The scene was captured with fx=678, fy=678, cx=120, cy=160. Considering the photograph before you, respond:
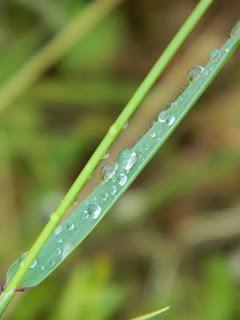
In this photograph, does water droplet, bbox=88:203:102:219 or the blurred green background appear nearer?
water droplet, bbox=88:203:102:219

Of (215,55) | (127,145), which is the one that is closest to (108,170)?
(215,55)

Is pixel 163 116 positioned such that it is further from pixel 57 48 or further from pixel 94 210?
pixel 57 48

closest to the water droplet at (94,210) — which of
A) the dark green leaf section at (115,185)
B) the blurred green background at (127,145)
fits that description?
the dark green leaf section at (115,185)

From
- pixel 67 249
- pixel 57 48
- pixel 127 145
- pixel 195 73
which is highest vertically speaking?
pixel 57 48

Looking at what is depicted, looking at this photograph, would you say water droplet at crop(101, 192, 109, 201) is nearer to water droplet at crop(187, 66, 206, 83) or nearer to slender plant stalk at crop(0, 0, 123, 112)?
water droplet at crop(187, 66, 206, 83)

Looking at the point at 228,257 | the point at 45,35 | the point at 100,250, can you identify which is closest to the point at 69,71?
the point at 45,35

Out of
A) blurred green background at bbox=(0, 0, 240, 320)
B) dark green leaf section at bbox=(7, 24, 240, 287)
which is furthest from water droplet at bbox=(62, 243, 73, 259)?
blurred green background at bbox=(0, 0, 240, 320)

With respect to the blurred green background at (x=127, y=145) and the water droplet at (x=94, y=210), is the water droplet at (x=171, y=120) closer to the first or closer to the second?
the water droplet at (x=94, y=210)

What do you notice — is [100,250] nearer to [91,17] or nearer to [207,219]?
[207,219]
